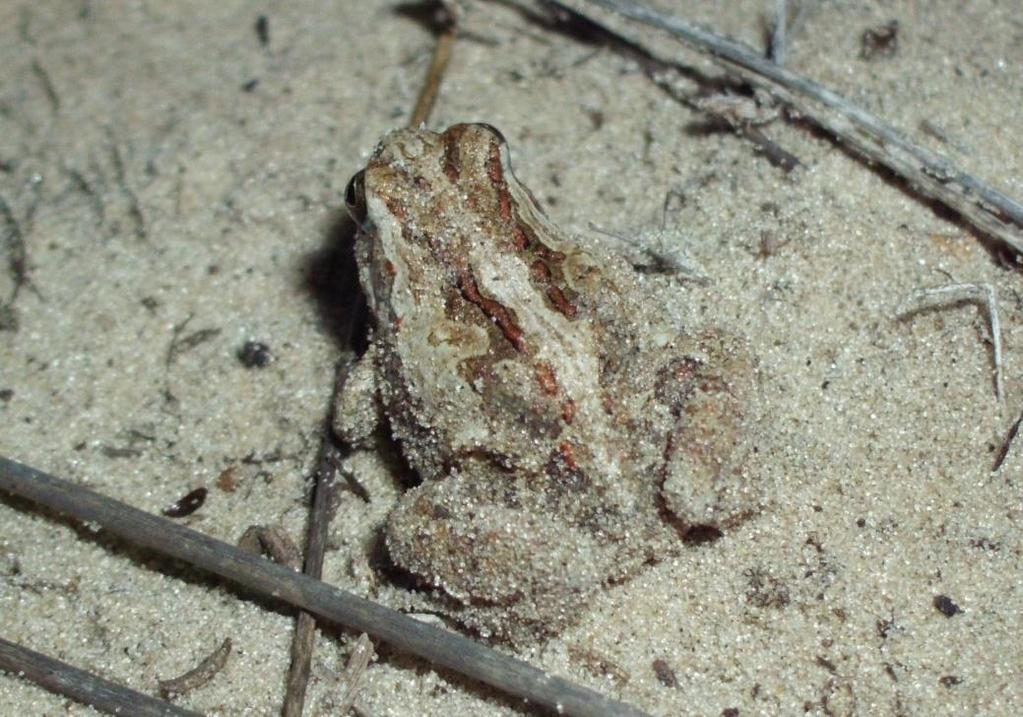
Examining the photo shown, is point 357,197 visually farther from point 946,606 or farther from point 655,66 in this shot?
point 946,606

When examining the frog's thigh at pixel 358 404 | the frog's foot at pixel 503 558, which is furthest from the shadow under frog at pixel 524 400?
the frog's thigh at pixel 358 404

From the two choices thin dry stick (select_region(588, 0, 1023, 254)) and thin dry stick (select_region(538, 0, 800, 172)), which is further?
thin dry stick (select_region(538, 0, 800, 172))

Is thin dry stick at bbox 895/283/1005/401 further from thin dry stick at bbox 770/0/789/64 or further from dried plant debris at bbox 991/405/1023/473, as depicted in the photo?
thin dry stick at bbox 770/0/789/64

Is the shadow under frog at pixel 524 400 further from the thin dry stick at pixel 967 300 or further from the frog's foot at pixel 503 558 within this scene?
the thin dry stick at pixel 967 300

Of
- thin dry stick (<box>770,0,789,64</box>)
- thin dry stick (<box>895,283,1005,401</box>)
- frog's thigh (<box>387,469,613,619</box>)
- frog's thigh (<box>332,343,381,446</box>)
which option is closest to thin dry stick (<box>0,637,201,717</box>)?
frog's thigh (<box>387,469,613,619</box>)

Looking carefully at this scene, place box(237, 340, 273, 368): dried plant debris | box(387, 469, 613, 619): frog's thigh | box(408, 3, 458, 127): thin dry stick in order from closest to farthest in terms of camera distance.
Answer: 1. box(387, 469, 613, 619): frog's thigh
2. box(237, 340, 273, 368): dried plant debris
3. box(408, 3, 458, 127): thin dry stick
